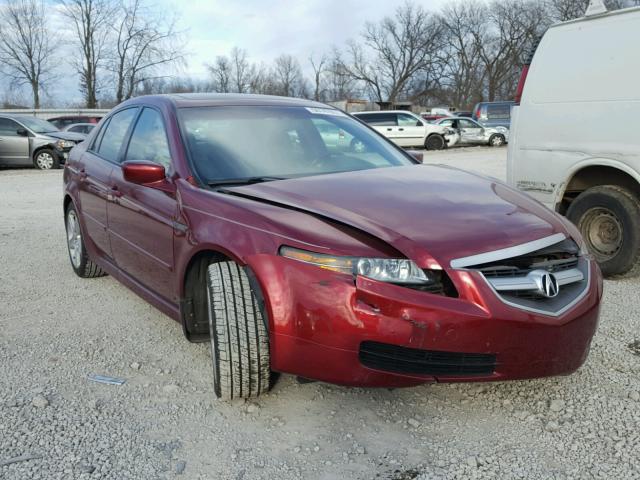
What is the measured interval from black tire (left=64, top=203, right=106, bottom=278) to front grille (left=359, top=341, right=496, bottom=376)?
10.2 ft

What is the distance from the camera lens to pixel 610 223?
16.1ft

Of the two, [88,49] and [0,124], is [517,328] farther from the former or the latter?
[88,49]

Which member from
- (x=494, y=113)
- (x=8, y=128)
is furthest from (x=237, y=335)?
(x=494, y=113)

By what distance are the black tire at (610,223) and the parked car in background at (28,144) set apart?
14159 mm

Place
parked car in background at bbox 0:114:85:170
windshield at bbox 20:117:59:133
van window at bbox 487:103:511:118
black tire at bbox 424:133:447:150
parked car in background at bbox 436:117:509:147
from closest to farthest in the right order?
parked car in background at bbox 0:114:85:170
windshield at bbox 20:117:59:133
black tire at bbox 424:133:447:150
parked car in background at bbox 436:117:509:147
van window at bbox 487:103:511:118

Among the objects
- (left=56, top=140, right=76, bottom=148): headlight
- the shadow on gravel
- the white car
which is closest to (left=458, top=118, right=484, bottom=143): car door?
the white car

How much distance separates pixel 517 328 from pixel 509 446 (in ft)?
1.70

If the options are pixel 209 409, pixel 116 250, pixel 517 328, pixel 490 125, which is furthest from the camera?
pixel 490 125

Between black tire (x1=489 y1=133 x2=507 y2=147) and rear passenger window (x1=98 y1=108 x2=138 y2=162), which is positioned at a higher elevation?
rear passenger window (x1=98 y1=108 x2=138 y2=162)

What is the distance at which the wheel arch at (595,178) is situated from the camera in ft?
15.3

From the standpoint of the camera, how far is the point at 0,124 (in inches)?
635

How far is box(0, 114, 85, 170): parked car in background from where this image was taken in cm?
1606

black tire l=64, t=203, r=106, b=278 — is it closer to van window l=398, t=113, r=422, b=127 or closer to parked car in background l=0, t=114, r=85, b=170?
parked car in background l=0, t=114, r=85, b=170

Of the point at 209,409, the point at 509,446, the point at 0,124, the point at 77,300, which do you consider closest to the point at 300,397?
the point at 209,409
